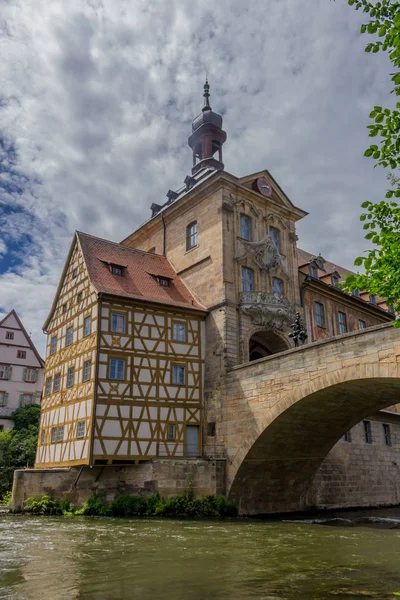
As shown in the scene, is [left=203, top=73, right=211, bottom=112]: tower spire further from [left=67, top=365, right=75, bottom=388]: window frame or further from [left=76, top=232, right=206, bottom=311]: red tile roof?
[left=67, top=365, right=75, bottom=388]: window frame

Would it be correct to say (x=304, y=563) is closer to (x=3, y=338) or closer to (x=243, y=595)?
(x=243, y=595)

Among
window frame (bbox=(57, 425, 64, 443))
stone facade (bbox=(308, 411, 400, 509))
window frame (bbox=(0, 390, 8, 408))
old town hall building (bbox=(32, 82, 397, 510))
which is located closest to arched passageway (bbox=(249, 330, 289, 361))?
old town hall building (bbox=(32, 82, 397, 510))

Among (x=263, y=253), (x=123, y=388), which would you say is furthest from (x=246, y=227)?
(x=123, y=388)

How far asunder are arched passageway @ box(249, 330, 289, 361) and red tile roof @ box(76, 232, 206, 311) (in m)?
3.58

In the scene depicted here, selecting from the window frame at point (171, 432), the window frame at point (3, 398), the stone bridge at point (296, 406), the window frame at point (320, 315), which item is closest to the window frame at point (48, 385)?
the window frame at point (171, 432)

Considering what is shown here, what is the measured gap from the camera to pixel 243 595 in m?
7.46

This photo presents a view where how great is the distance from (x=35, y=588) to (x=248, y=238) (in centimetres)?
2144

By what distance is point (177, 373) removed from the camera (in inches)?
949

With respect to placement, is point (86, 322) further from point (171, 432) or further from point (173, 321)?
point (171, 432)

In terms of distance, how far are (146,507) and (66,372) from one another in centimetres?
740

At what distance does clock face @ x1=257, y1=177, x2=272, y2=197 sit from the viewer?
1137 inches

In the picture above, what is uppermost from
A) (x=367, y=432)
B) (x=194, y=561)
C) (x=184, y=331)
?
(x=184, y=331)

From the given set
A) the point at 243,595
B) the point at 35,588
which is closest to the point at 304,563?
the point at 243,595

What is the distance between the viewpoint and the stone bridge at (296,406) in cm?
1770
